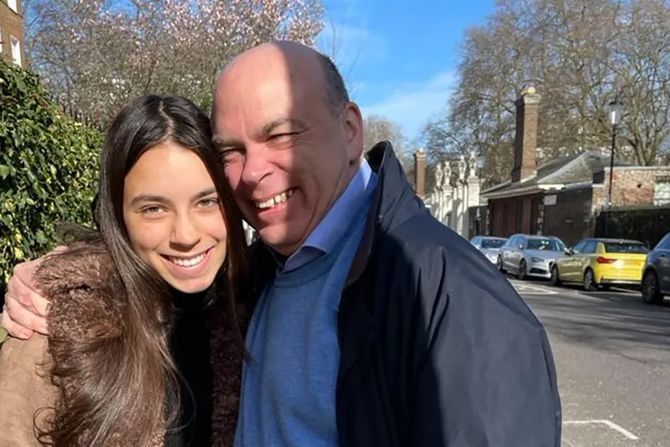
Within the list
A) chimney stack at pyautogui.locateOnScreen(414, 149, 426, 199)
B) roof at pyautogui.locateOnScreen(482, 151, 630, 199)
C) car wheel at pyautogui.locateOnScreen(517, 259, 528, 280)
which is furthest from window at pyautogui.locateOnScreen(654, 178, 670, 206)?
chimney stack at pyautogui.locateOnScreen(414, 149, 426, 199)

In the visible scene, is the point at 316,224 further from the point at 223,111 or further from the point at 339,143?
the point at 223,111

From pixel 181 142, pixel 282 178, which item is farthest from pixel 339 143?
pixel 181 142

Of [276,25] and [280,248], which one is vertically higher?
[276,25]

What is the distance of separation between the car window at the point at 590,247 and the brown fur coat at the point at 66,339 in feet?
53.4

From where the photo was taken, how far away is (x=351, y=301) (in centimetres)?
137

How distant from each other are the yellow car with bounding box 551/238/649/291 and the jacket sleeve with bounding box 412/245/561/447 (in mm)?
16136

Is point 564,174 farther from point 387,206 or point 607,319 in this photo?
point 387,206

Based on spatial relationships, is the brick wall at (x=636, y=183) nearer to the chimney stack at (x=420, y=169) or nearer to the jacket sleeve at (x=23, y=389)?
the jacket sleeve at (x=23, y=389)

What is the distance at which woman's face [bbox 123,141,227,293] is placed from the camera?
5.64ft

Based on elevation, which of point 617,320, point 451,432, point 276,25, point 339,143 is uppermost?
point 276,25

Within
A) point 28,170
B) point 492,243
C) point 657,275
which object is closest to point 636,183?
point 492,243

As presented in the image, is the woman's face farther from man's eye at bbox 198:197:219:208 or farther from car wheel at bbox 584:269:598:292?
car wheel at bbox 584:269:598:292

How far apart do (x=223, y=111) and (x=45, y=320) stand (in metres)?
0.74

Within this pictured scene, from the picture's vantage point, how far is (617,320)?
1084 centimetres
